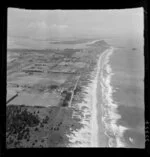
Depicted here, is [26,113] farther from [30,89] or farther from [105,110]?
[105,110]

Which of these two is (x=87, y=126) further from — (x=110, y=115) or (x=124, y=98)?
(x=124, y=98)

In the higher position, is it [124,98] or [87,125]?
[124,98]

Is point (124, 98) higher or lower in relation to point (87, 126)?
higher

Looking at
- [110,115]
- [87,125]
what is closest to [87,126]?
[87,125]

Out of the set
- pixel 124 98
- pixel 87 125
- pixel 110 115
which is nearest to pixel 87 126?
pixel 87 125

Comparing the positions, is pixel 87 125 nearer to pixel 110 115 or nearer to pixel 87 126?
pixel 87 126

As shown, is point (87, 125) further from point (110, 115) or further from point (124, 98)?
point (124, 98)

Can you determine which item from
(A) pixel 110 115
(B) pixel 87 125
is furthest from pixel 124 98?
(B) pixel 87 125

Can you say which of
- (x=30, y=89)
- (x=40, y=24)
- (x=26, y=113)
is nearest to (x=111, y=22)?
(x=40, y=24)
